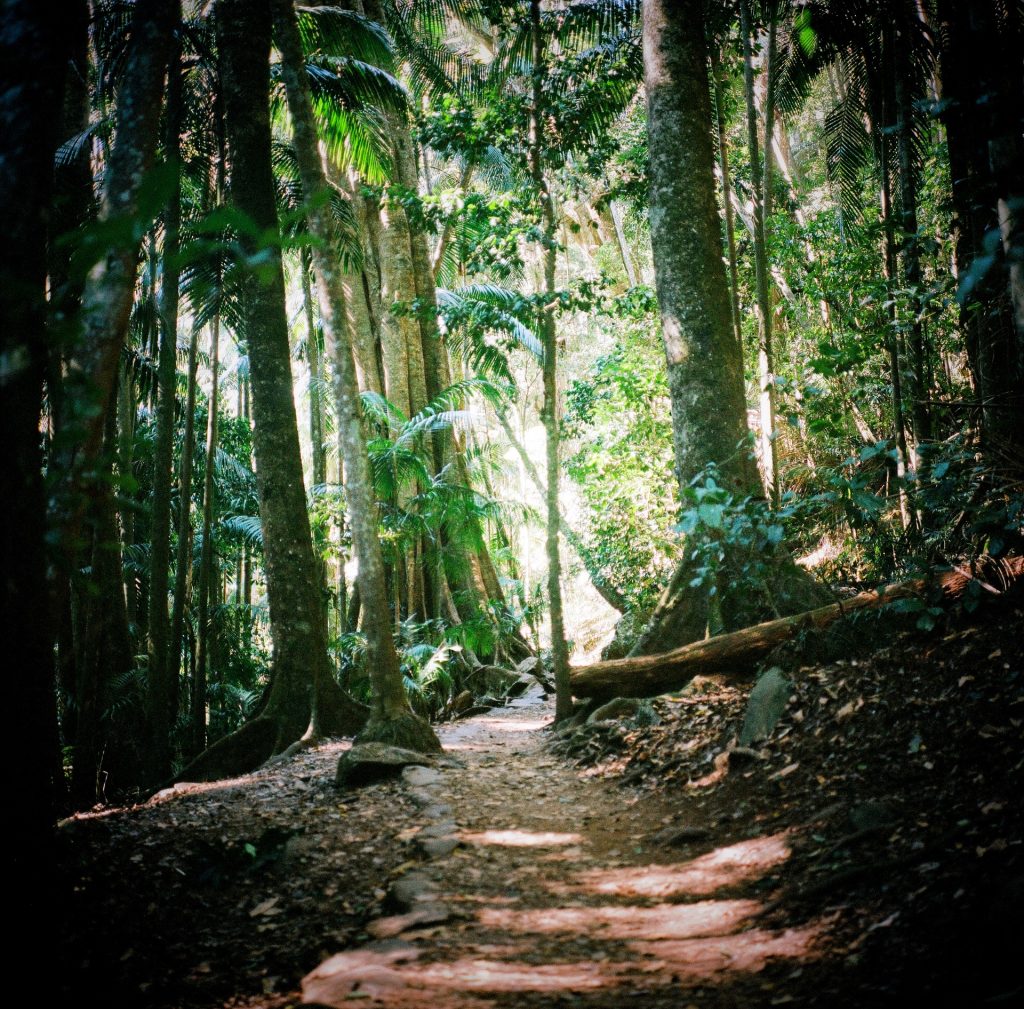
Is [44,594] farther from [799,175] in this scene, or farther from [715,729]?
[799,175]

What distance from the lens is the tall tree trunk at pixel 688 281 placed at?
719cm

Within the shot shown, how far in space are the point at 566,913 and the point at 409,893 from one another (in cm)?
75

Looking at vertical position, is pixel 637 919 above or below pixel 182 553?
below

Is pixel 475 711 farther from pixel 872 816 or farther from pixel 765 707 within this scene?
pixel 872 816

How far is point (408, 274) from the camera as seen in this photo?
1445 centimetres

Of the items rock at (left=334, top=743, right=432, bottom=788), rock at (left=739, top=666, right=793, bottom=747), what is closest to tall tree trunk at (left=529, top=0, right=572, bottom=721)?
rock at (left=334, top=743, right=432, bottom=788)

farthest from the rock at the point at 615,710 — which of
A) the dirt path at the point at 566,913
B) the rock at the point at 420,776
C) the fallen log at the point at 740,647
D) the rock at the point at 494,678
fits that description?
the rock at the point at 494,678

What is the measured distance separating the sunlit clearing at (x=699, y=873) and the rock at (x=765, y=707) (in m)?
1.18

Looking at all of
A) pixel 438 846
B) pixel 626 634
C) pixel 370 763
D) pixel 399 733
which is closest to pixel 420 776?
pixel 370 763

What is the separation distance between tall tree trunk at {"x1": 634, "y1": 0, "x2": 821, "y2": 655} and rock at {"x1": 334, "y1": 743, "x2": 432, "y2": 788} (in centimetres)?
263

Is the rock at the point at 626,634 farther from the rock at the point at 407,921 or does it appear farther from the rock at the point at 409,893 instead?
the rock at the point at 407,921

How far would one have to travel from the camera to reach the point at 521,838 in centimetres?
447

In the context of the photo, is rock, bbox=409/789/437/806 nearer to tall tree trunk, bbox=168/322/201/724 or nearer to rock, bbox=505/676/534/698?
tall tree trunk, bbox=168/322/201/724

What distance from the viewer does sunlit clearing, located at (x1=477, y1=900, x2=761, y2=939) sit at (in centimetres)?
299
